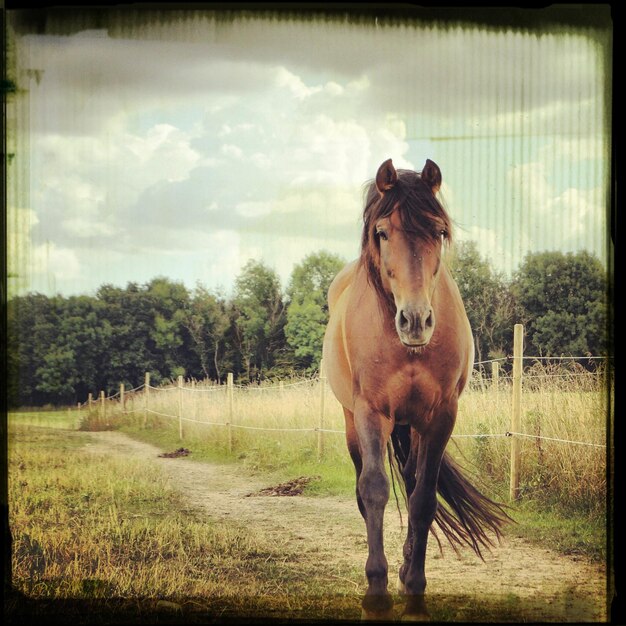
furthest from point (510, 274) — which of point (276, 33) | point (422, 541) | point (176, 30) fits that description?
point (176, 30)

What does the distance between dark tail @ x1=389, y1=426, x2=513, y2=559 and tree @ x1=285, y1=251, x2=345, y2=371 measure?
2.96 feet

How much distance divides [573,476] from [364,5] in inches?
155

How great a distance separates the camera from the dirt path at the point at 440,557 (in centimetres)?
517

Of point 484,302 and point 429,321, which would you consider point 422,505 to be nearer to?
point 429,321

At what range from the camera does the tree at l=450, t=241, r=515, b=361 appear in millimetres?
5242

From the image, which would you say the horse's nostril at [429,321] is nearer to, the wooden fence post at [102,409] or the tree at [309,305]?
the tree at [309,305]

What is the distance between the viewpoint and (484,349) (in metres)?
5.26

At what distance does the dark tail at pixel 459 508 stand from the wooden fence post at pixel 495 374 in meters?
0.65

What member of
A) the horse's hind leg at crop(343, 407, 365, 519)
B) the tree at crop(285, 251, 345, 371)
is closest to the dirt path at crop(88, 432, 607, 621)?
the horse's hind leg at crop(343, 407, 365, 519)

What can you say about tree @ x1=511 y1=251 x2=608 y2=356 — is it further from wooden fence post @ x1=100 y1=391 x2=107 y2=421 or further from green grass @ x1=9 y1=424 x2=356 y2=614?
wooden fence post @ x1=100 y1=391 x2=107 y2=421

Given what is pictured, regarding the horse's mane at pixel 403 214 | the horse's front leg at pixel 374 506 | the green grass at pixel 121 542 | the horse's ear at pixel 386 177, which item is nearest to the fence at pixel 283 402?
the horse's front leg at pixel 374 506

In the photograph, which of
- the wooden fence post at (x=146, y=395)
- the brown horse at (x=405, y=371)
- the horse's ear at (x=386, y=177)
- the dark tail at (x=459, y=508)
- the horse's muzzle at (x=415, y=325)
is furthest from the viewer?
the wooden fence post at (x=146, y=395)

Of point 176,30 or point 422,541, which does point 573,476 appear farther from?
point 176,30

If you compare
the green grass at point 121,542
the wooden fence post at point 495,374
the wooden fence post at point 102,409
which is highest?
the wooden fence post at point 495,374
